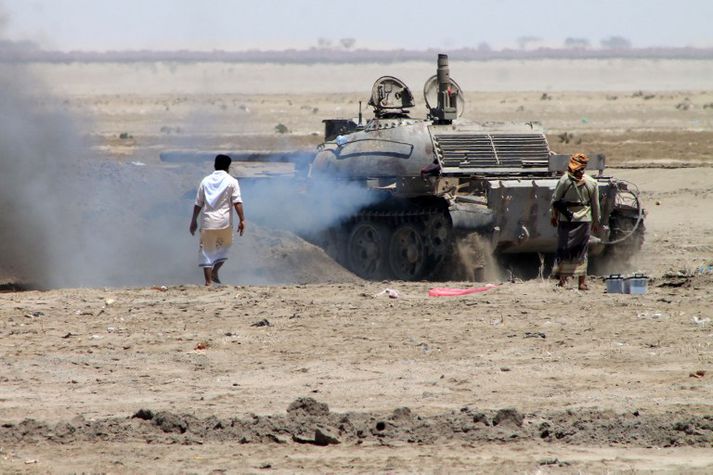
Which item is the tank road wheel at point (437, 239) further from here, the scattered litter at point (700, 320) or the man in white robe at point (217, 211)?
the scattered litter at point (700, 320)

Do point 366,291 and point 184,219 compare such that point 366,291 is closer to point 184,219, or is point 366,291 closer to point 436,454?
point 184,219

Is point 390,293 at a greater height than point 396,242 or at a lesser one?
lesser

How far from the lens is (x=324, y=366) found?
10.6 m

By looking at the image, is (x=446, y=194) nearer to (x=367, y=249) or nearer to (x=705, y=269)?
(x=367, y=249)

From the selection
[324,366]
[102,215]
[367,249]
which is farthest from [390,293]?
[102,215]

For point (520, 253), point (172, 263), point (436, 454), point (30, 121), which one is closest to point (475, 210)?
point (520, 253)

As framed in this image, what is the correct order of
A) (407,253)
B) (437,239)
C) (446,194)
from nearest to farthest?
(446,194) < (437,239) < (407,253)

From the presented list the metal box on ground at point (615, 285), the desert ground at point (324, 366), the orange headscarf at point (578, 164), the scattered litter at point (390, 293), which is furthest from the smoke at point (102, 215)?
the metal box on ground at point (615, 285)

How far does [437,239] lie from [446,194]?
2.04 ft

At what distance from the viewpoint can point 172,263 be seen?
1702cm

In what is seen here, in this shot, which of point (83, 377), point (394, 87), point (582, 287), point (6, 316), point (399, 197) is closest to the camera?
point (83, 377)

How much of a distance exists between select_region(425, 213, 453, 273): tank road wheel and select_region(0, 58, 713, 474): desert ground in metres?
1.06

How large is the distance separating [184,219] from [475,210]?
12.4 feet

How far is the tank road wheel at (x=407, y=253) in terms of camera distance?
1728 cm
